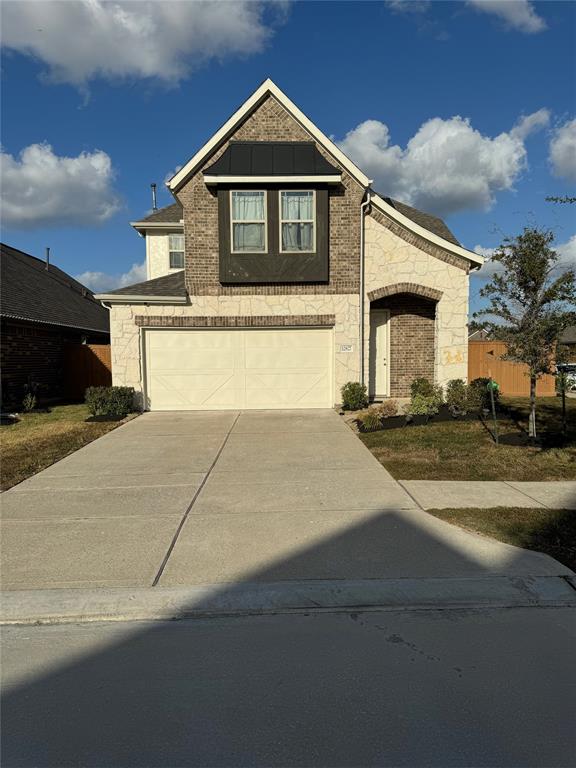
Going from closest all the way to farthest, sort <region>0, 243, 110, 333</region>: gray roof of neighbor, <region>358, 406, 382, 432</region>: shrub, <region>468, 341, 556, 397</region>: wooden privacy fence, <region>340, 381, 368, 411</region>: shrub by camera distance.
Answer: <region>358, 406, 382, 432</region>: shrub
<region>340, 381, 368, 411</region>: shrub
<region>0, 243, 110, 333</region>: gray roof of neighbor
<region>468, 341, 556, 397</region>: wooden privacy fence

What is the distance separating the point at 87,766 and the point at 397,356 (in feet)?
42.6

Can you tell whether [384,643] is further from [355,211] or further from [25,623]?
[355,211]

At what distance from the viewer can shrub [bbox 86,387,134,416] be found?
39.7ft

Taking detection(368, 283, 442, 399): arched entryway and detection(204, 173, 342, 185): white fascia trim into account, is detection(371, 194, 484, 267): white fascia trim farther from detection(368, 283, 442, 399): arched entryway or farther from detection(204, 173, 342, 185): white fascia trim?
detection(368, 283, 442, 399): arched entryway

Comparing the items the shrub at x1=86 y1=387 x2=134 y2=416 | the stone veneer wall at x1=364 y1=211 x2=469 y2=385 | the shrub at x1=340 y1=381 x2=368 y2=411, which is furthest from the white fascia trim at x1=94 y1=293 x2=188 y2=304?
the stone veneer wall at x1=364 y1=211 x2=469 y2=385

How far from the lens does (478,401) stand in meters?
11.2

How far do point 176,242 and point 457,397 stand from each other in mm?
12016

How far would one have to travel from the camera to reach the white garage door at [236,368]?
13.2 m

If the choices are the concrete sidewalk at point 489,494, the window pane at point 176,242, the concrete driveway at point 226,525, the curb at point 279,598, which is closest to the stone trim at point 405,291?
the concrete driveway at point 226,525

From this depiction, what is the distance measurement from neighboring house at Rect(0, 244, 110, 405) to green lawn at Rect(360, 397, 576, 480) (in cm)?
1099

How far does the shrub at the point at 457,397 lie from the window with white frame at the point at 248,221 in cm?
588

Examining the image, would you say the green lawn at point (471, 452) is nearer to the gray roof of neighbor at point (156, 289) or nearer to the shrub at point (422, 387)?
the shrub at point (422, 387)

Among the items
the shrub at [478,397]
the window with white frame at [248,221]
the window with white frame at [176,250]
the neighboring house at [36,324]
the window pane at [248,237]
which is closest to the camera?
the shrub at [478,397]

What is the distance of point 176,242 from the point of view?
1834cm
